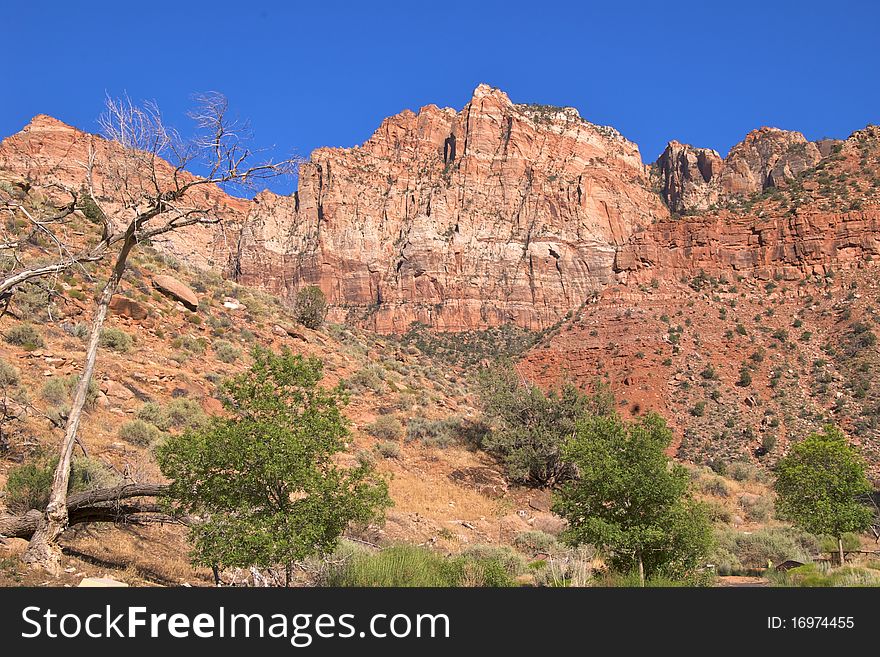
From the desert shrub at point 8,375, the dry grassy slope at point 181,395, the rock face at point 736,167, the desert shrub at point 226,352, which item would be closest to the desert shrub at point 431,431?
the dry grassy slope at point 181,395

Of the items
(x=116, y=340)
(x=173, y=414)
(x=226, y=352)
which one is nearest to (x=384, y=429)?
(x=226, y=352)

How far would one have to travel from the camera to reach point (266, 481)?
9.20 m

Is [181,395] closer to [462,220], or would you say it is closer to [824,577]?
[824,577]

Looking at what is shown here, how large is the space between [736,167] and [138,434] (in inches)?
4921

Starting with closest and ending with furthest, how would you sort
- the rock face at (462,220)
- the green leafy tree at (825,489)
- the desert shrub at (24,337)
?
the desert shrub at (24,337), the green leafy tree at (825,489), the rock face at (462,220)

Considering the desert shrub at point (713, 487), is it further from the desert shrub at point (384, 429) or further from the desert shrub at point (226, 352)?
the desert shrub at point (226, 352)

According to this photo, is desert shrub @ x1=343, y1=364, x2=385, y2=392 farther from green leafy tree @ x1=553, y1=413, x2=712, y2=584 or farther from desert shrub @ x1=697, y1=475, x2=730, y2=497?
green leafy tree @ x1=553, y1=413, x2=712, y2=584

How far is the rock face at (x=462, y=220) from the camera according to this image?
377ft

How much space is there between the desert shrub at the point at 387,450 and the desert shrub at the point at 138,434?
833 cm

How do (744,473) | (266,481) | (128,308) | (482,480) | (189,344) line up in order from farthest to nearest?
(744,473)
(189,344)
(128,308)
(482,480)
(266,481)

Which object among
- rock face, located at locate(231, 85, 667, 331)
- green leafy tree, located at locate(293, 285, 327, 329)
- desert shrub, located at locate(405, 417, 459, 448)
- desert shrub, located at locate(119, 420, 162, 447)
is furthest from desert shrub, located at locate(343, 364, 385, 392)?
rock face, located at locate(231, 85, 667, 331)

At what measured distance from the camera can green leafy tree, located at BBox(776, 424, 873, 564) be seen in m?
19.5

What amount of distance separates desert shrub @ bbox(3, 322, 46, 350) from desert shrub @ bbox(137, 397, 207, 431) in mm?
4014
